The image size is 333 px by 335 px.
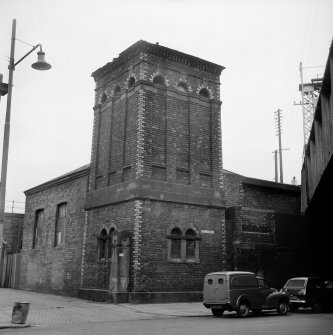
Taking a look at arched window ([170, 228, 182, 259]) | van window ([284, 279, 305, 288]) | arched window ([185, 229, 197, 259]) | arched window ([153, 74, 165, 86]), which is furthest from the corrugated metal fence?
van window ([284, 279, 305, 288])

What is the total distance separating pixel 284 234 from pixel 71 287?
11.8m

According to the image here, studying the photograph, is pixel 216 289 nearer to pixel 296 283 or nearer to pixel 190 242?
pixel 296 283

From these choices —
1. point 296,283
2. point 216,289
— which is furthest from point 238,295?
point 296,283

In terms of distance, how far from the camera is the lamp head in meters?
13.9

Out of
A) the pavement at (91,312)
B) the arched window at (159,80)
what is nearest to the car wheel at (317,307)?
the pavement at (91,312)

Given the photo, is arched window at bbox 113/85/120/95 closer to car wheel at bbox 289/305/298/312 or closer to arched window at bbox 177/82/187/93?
arched window at bbox 177/82/187/93

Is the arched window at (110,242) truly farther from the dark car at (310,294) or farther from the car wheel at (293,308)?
the car wheel at (293,308)

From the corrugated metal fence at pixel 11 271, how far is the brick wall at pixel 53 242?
Result: 2.35ft

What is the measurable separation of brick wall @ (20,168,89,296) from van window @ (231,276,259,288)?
1015 centimetres

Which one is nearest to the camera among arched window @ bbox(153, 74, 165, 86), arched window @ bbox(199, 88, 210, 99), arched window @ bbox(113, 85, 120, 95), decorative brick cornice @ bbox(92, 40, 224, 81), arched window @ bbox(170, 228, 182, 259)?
arched window @ bbox(170, 228, 182, 259)

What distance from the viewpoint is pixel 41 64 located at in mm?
13906

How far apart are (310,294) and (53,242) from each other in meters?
15.4

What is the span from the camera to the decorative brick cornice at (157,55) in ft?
74.3

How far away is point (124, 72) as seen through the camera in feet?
78.1
